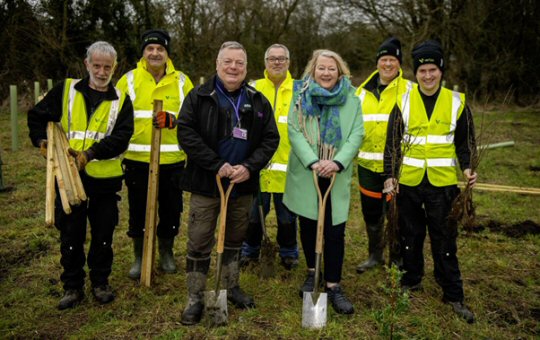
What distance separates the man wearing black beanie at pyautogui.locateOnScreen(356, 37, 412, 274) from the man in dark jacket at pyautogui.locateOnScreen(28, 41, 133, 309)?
7.41 ft

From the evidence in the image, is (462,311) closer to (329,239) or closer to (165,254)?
(329,239)

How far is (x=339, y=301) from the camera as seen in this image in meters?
3.81

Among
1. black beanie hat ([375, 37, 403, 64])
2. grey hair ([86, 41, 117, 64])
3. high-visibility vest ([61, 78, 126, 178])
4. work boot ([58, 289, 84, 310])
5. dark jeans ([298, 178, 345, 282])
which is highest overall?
black beanie hat ([375, 37, 403, 64])

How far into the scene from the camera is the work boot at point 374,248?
475 centimetres

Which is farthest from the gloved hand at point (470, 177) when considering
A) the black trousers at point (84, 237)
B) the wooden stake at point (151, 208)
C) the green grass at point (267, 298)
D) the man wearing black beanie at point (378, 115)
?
the black trousers at point (84, 237)

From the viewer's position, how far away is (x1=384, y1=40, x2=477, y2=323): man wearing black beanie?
3758 mm

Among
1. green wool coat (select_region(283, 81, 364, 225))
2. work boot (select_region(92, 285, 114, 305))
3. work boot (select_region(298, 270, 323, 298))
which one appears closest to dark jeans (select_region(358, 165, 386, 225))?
green wool coat (select_region(283, 81, 364, 225))

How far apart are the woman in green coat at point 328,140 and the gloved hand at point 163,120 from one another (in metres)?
1.04

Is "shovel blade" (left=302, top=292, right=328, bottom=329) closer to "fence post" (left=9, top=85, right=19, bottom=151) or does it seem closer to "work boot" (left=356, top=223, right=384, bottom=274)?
"work boot" (left=356, top=223, right=384, bottom=274)

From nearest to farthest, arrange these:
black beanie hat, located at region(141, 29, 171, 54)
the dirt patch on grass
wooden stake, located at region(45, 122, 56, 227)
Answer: wooden stake, located at region(45, 122, 56, 227) → black beanie hat, located at region(141, 29, 171, 54) → the dirt patch on grass

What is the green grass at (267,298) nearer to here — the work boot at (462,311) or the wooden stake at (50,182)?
the work boot at (462,311)

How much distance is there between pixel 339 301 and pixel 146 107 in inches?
96.3

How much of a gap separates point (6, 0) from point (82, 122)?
49.5ft

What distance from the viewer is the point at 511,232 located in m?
5.82
